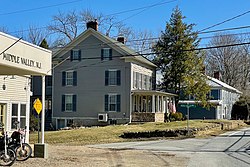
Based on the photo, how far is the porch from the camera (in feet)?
143

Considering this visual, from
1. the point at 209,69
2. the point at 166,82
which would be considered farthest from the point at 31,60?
the point at 209,69

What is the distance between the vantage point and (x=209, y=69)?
78562mm

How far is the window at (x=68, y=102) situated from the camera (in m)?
45.4

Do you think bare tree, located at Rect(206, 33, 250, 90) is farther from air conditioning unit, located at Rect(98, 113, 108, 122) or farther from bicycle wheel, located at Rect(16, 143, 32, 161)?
bicycle wheel, located at Rect(16, 143, 32, 161)

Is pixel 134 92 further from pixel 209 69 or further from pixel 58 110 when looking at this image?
pixel 209 69

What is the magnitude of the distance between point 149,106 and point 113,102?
5.55m

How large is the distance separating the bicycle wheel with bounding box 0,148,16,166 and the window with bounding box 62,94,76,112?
104 feet

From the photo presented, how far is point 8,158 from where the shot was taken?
44.6 feet

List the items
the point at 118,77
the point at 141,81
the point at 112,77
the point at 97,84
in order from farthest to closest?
1. the point at 141,81
2. the point at 97,84
3. the point at 112,77
4. the point at 118,77

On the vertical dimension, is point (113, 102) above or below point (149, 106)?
above

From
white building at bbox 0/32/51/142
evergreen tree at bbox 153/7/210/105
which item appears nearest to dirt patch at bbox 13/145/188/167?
white building at bbox 0/32/51/142

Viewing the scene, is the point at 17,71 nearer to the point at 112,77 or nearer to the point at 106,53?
the point at 112,77

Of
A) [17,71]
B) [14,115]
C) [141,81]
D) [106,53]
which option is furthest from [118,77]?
[17,71]

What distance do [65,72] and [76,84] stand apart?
1.78 meters
